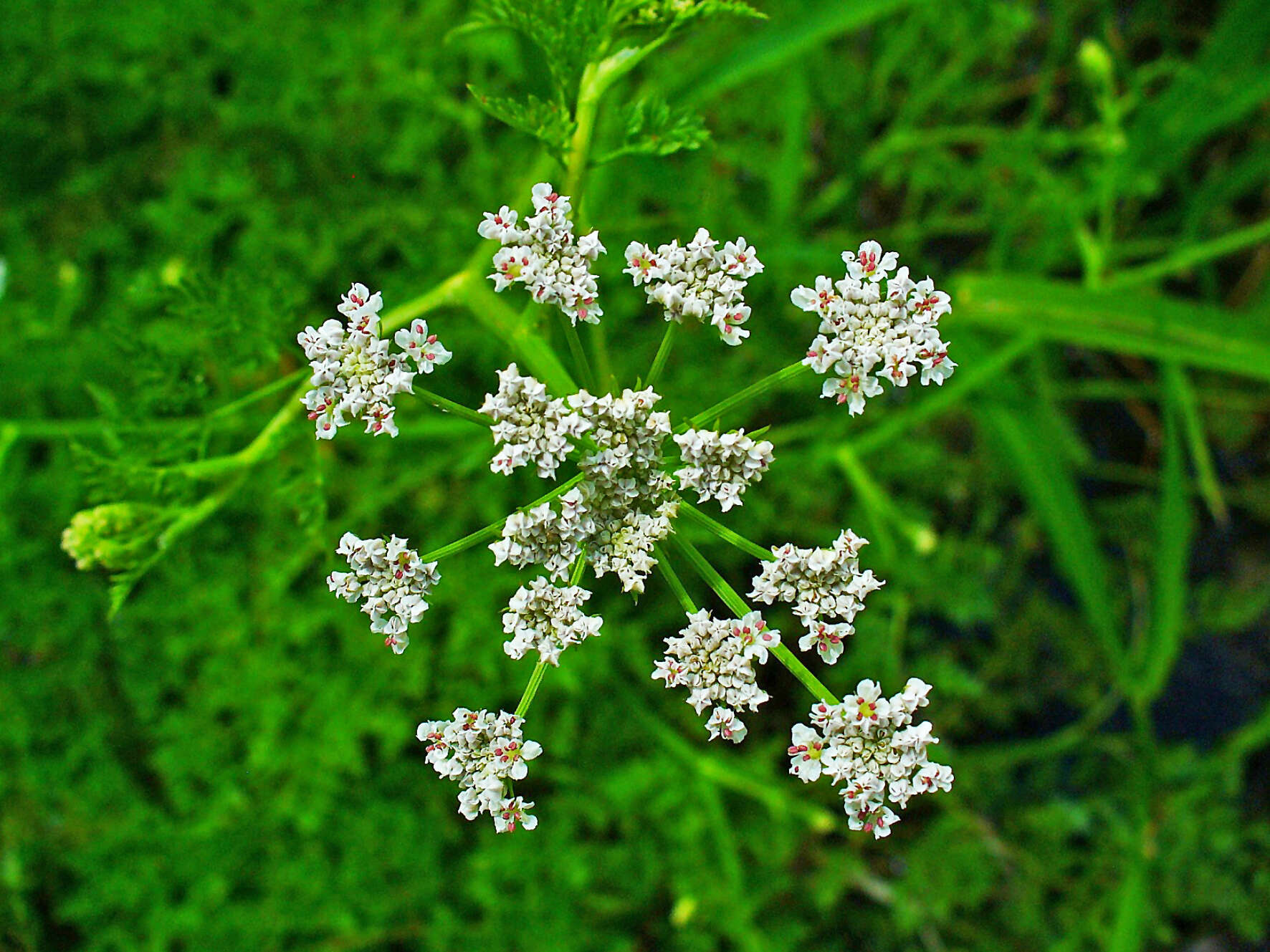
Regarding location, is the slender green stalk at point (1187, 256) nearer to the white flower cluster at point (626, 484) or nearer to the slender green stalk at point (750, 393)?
the slender green stalk at point (750, 393)

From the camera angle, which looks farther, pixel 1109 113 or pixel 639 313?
pixel 639 313

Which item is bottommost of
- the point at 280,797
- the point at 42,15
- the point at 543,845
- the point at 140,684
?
the point at 543,845

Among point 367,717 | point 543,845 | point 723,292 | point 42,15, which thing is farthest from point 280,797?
point 42,15

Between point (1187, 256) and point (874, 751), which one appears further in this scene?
point (1187, 256)

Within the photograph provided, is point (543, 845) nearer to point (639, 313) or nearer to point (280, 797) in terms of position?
point (280, 797)

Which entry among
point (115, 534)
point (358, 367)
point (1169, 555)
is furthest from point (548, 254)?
point (1169, 555)

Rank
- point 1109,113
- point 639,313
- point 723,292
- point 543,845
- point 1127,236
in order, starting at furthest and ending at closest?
point 1127,236 < point 639,313 < point 543,845 < point 1109,113 < point 723,292

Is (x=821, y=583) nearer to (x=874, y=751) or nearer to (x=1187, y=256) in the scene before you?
(x=874, y=751)
